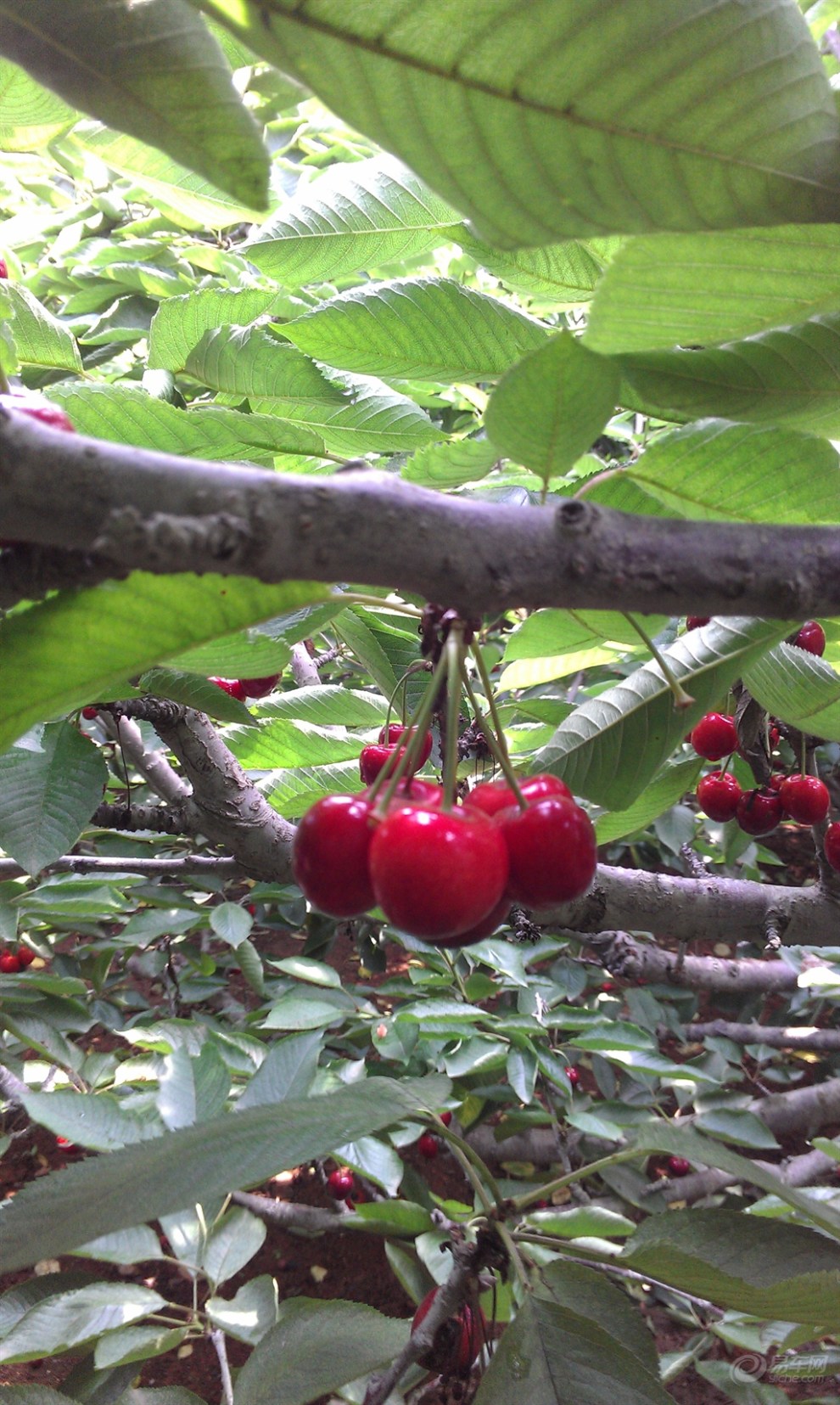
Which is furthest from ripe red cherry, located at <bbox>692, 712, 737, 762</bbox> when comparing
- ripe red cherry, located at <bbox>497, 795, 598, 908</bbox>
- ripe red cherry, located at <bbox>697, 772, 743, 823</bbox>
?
ripe red cherry, located at <bbox>497, 795, 598, 908</bbox>

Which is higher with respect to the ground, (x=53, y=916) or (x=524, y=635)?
(x=524, y=635)

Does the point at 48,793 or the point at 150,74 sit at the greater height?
the point at 150,74

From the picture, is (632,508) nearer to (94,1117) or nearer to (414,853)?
(414,853)

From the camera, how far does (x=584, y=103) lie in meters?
0.67

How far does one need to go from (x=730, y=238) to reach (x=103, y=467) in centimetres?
56

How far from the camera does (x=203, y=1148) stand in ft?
3.17

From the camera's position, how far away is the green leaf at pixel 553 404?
0.75 meters

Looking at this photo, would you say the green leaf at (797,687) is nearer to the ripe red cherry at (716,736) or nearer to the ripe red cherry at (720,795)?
the ripe red cherry at (716,736)

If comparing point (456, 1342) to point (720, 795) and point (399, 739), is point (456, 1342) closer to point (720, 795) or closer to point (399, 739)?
point (399, 739)

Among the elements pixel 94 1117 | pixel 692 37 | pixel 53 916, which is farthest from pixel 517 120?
pixel 53 916

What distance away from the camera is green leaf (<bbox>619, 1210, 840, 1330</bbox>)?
3.33ft

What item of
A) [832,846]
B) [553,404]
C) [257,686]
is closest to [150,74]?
[553,404]

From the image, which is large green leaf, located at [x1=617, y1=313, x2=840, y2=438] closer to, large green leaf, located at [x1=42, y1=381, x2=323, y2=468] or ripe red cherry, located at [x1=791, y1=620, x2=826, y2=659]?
large green leaf, located at [x1=42, y1=381, x2=323, y2=468]

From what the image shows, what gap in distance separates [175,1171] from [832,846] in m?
1.35
